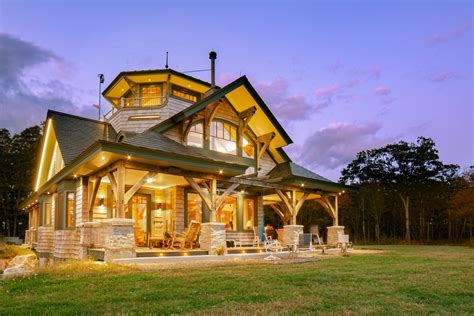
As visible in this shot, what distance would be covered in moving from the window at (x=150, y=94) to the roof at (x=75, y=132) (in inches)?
81.6

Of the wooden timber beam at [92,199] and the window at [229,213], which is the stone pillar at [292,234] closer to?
the window at [229,213]

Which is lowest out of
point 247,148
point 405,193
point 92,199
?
point 92,199

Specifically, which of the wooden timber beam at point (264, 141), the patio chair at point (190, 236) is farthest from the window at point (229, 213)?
the patio chair at point (190, 236)

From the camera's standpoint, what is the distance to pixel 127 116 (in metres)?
18.3

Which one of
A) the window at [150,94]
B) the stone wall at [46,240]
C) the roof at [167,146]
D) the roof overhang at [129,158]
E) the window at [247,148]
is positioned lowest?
the stone wall at [46,240]

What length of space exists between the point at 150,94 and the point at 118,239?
10056 millimetres

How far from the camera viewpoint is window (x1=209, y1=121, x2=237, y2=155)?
17.3m

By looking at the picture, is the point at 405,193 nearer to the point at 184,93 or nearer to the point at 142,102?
the point at 184,93

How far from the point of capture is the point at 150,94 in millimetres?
19266

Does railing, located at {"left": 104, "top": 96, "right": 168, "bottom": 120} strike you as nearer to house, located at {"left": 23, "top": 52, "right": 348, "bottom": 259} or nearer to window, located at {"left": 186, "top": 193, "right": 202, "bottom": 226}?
house, located at {"left": 23, "top": 52, "right": 348, "bottom": 259}

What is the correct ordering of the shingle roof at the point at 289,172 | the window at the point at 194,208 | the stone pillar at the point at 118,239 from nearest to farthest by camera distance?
the stone pillar at the point at 118,239 → the window at the point at 194,208 → the shingle roof at the point at 289,172

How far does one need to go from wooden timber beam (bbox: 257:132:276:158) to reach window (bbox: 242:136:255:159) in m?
0.33

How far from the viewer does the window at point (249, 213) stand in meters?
18.5

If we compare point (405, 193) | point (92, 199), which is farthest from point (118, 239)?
point (405, 193)
